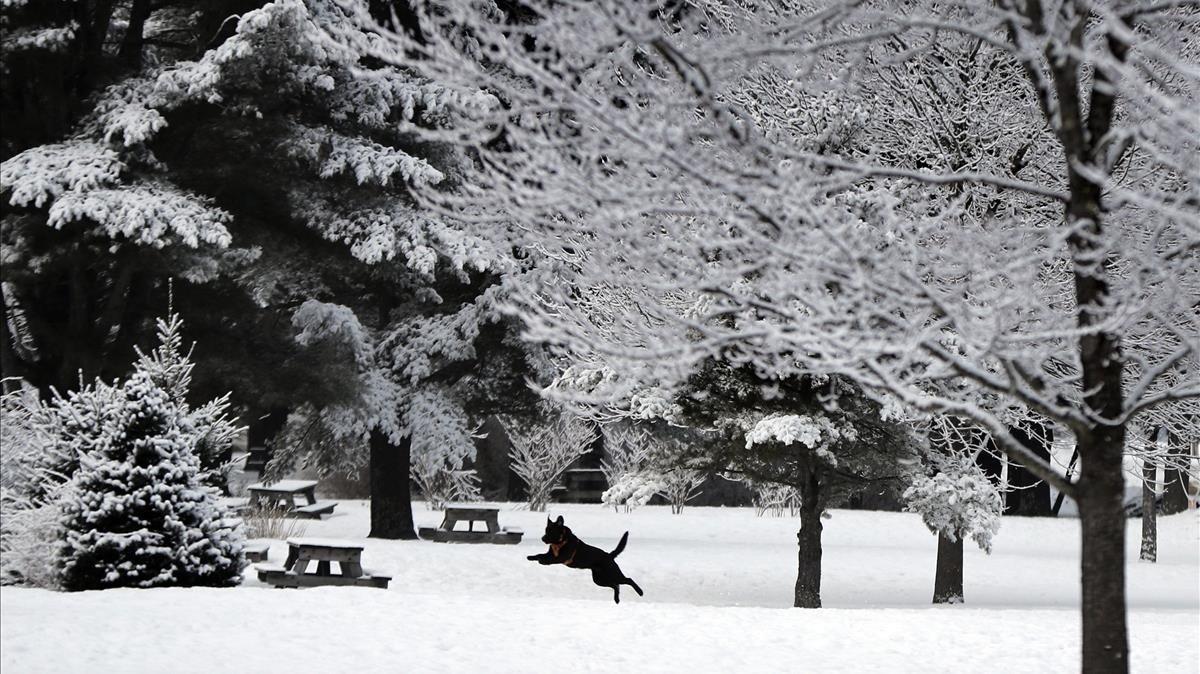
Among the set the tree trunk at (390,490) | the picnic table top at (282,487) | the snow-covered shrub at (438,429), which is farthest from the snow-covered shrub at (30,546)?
the picnic table top at (282,487)

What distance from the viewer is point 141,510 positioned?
11070 mm

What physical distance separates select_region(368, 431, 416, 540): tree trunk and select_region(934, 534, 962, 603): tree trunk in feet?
27.3

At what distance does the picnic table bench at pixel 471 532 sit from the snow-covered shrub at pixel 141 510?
307 inches

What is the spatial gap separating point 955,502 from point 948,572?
234 centimetres

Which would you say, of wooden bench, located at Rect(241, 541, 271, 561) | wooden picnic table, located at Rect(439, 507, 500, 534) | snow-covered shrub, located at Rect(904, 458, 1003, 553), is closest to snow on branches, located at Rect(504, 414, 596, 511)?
wooden picnic table, located at Rect(439, 507, 500, 534)

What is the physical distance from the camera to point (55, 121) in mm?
16656

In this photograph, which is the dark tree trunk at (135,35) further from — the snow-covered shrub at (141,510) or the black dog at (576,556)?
the black dog at (576,556)

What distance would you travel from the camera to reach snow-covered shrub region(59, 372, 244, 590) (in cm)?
1091

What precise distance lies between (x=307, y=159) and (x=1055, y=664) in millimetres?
11525

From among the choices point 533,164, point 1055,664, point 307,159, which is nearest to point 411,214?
point 307,159

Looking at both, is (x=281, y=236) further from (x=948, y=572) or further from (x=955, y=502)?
(x=955, y=502)

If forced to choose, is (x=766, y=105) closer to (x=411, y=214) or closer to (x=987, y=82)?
(x=987, y=82)

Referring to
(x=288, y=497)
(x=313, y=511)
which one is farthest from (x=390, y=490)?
(x=288, y=497)

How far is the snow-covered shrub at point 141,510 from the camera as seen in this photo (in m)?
10.9
